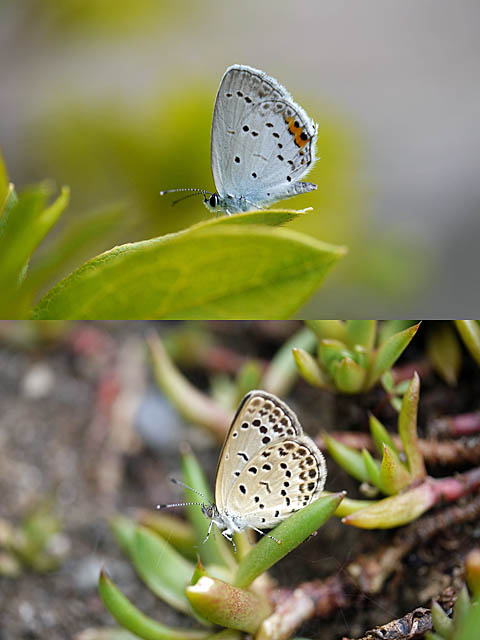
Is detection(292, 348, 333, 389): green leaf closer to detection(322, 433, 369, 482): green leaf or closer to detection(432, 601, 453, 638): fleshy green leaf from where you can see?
detection(322, 433, 369, 482): green leaf

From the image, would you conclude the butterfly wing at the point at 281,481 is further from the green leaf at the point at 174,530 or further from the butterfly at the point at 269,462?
the green leaf at the point at 174,530

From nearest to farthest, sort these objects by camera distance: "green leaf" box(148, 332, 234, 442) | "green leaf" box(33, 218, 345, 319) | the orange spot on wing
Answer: "green leaf" box(33, 218, 345, 319) < the orange spot on wing < "green leaf" box(148, 332, 234, 442)

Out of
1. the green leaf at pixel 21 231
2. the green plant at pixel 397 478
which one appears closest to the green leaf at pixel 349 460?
the green plant at pixel 397 478

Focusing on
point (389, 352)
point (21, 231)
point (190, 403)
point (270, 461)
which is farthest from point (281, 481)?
point (190, 403)

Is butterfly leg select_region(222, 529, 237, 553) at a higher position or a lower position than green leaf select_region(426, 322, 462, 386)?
lower

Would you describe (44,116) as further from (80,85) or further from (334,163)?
(334,163)

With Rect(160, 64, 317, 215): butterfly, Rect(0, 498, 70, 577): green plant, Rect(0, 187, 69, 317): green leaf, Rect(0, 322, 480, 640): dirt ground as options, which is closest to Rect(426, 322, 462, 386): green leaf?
Rect(0, 322, 480, 640): dirt ground

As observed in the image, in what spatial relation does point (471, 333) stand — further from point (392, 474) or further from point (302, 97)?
point (302, 97)
